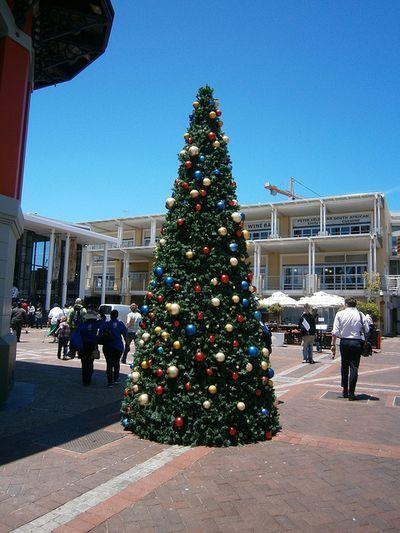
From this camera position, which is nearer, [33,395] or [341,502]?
[341,502]

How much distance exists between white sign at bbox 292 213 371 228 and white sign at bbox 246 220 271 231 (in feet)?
7.43

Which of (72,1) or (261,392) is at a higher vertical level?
(72,1)

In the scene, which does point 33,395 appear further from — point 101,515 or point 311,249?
point 311,249

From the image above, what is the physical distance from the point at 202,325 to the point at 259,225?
33.7m

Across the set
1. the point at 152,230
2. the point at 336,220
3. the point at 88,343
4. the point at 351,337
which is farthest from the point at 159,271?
the point at 152,230

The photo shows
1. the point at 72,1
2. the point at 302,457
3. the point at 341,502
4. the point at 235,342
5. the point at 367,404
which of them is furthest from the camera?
the point at 72,1

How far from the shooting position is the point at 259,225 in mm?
38156

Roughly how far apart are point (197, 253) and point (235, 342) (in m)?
1.17

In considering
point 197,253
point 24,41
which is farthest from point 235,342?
point 24,41

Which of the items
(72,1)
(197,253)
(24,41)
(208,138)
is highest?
(72,1)

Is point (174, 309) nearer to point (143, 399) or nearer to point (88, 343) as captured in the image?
point (143, 399)

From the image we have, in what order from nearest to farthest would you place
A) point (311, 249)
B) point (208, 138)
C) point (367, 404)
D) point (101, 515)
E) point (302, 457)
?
1. point (101, 515)
2. point (302, 457)
3. point (208, 138)
4. point (367, 404)
5. point (311, 249)

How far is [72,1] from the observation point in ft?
27.1

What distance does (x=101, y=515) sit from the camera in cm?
327
